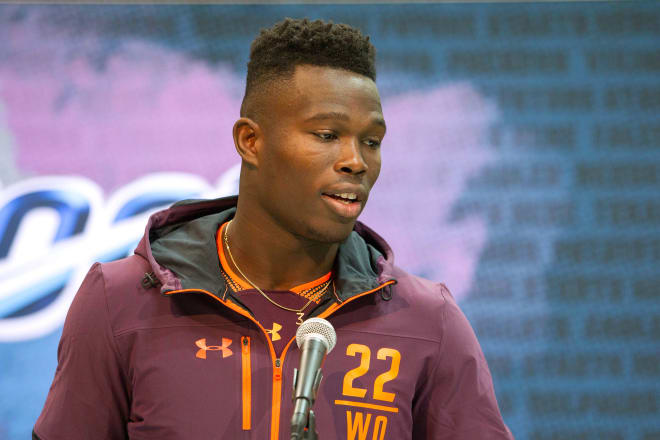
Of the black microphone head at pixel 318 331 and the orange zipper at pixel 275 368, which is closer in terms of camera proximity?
the black microphone head at pixel 318 331

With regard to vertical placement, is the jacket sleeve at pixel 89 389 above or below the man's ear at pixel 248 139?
below

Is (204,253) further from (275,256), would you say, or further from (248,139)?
(248,139)

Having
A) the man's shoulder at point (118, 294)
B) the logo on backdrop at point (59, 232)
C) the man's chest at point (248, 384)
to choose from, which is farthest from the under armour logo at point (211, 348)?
the logo on backdrop at point (59, 232)

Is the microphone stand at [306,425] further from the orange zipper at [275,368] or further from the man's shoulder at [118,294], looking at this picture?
the man's shoulder at [118,294]

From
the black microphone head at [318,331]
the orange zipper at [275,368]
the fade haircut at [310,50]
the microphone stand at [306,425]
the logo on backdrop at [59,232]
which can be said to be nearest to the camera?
the microphone stand at [306,425]

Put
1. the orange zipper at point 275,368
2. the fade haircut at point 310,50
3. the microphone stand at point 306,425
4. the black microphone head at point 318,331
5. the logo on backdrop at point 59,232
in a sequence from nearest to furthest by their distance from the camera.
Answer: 1. the microphone stand at point 306,425
2. the black microphone head at point 318,331
3. the orange zipper at point 275,368
4. the fade haircut at point 310,50
5. the logo on backdrop at point 59,232

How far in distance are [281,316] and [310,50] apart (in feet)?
1.71

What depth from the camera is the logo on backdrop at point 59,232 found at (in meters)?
2.68

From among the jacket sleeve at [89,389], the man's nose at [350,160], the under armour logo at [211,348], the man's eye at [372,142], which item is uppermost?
the man's eye at [372,142]

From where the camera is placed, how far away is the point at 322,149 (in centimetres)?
139

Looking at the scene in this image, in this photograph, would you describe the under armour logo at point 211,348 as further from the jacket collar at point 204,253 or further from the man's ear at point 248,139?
the man's ear at point 248,139

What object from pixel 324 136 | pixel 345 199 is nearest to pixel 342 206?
pixel 345 199

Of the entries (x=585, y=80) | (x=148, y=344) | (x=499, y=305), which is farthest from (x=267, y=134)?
(x=585, y=80)

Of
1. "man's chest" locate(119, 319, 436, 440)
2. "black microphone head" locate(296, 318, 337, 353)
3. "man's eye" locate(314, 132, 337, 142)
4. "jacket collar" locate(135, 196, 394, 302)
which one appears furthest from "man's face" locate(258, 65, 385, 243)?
"black microphone head" locate(296, 318, 337, 353)
